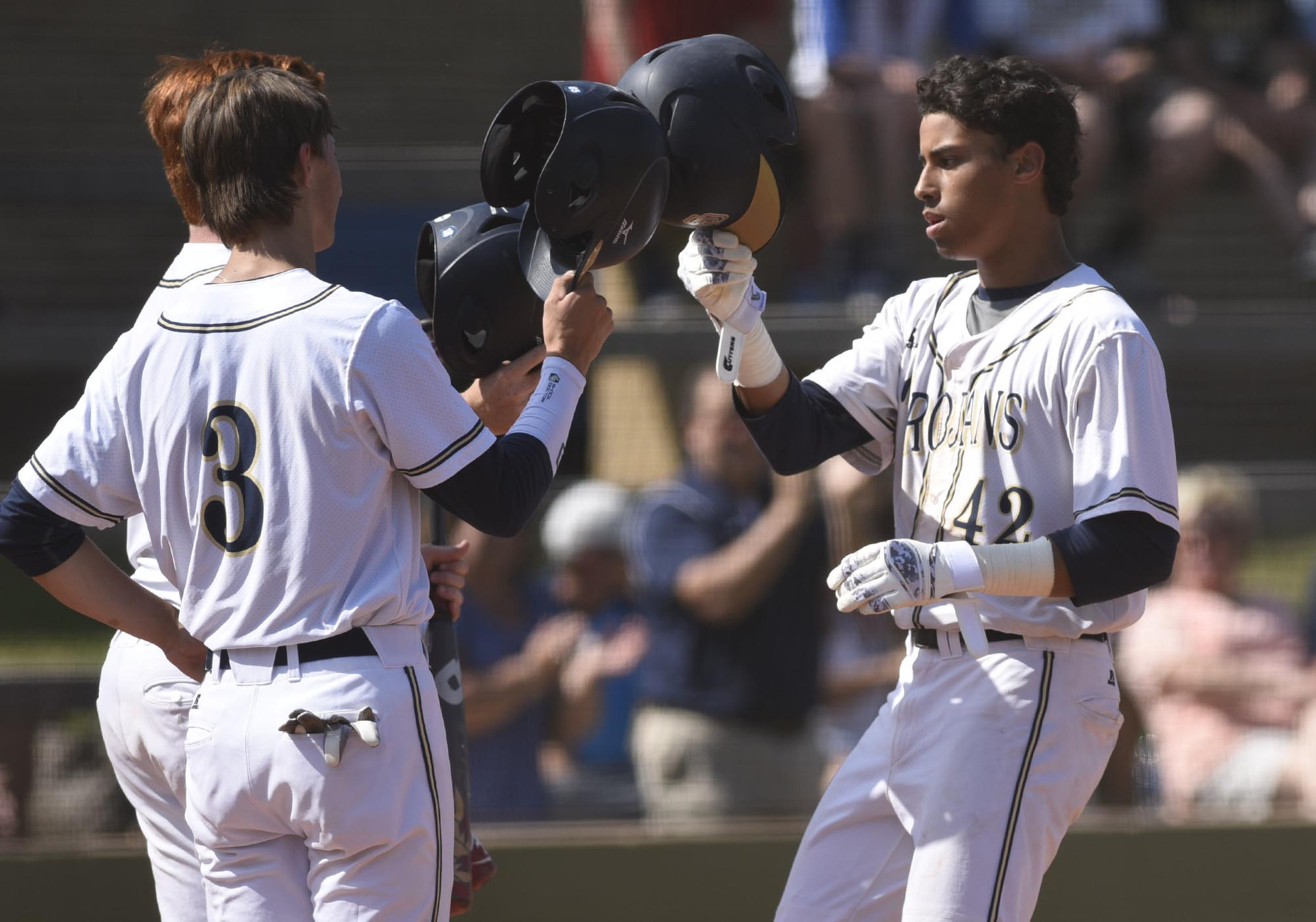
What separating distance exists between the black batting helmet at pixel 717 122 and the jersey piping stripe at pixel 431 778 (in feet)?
3.09

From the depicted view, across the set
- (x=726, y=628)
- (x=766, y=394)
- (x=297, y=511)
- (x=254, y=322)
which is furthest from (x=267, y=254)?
(x=726, y=628)

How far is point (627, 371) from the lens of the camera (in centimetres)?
442

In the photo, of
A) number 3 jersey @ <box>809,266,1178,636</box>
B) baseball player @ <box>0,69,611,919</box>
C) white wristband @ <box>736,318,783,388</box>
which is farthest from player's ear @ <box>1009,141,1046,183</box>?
baseball player @ <box>0,69,611,919</box>

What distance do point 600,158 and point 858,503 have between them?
85.6 inches

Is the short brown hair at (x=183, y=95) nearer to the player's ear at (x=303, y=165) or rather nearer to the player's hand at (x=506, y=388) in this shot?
the player's ear at (x=303, y=165)

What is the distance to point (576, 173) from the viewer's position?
230 centimetres

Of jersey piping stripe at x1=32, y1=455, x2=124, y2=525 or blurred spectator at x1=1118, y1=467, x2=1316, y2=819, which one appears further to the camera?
blurred spectator at x1=1118, y1=467, x2=1316, y2=819

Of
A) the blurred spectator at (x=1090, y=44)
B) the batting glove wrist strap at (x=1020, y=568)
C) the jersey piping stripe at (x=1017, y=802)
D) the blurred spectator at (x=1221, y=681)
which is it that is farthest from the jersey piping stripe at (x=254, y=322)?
the blurred spectator at (x=1090, y=44)

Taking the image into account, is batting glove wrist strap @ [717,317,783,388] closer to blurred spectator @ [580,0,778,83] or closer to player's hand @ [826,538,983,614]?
player's hand @ [826,538,983,614]

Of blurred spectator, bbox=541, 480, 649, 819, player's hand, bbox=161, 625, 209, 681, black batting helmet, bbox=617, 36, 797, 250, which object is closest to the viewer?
player's hand, bbox=161, 625, 209, 681

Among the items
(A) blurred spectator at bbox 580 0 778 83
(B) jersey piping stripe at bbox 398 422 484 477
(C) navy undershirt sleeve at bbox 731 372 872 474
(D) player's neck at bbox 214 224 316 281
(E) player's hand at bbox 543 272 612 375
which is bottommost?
(C) navy undershirt sleeve at bbox 731 372 872 474

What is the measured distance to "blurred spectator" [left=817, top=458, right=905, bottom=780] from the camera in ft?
13.8

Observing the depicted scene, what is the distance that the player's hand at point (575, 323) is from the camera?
222 centimetres

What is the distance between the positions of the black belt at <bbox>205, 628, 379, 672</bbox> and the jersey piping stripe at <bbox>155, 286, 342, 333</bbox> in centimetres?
42
